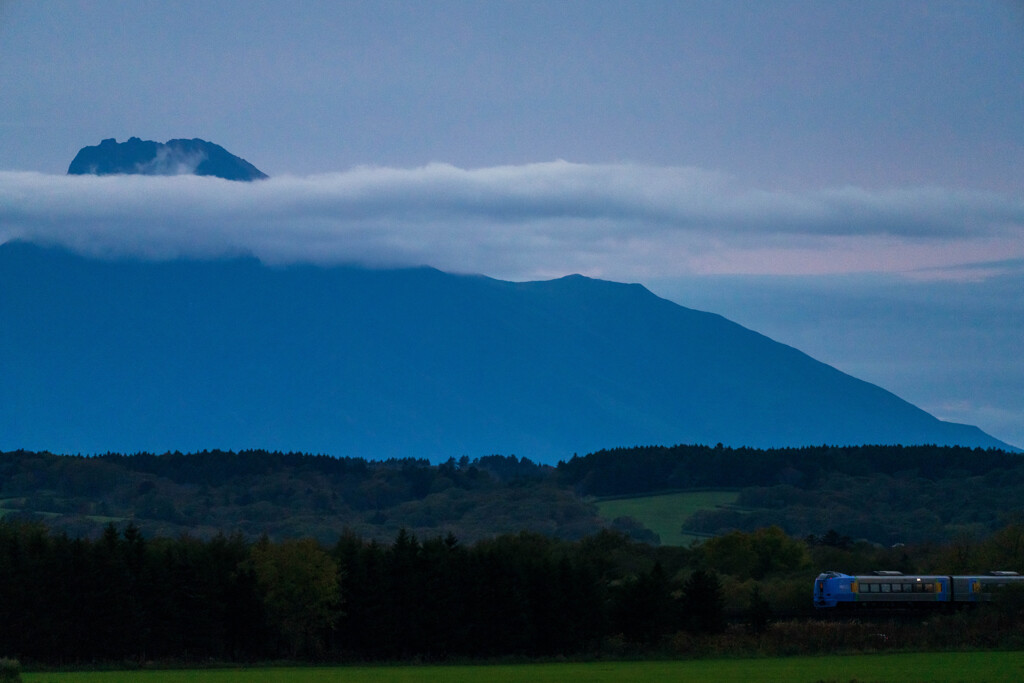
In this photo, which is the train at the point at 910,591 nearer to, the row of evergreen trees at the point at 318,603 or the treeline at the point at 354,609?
the treeline at the point at 354,609

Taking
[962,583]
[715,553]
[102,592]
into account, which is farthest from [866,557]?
[102,592]

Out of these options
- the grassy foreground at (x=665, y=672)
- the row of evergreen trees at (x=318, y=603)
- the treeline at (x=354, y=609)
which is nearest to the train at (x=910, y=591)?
the treeline at (x=354, y=609)

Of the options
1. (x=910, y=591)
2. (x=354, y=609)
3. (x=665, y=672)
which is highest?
(x=910, y=591)

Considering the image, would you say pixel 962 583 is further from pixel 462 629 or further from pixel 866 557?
pixel 866 557

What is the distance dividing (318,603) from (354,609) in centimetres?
241

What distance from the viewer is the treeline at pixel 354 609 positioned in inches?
2958

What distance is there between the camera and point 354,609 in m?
82.2

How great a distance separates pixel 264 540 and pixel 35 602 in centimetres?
2044

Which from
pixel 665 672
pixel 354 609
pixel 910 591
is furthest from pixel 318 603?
pixel 910 591

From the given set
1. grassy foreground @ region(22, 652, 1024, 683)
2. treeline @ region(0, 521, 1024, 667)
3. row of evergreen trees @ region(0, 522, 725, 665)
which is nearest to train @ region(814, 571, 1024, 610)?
treeline @ region(0, 521, 1024, 667)

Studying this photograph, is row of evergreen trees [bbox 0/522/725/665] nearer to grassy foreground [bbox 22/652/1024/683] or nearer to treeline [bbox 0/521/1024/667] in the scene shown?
treeline [bbox 0/521/1024/667]

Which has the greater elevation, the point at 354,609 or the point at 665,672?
the point at 354,609

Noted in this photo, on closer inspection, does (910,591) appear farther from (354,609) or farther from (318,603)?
(318,603)

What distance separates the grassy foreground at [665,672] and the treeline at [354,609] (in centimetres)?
705
